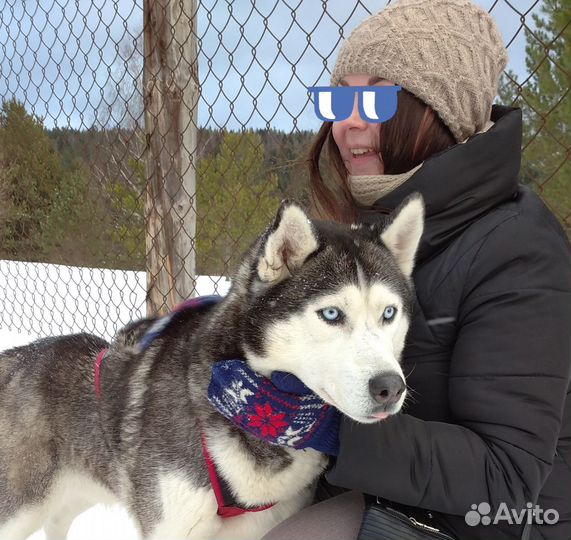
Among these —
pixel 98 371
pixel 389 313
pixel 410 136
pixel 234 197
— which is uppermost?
pixel 410 136

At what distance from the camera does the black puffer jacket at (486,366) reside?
121cm

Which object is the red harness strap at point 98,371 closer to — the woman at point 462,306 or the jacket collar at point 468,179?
the woman at point 462,306

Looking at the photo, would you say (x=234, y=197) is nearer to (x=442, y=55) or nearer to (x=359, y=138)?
(x=359, y=138)

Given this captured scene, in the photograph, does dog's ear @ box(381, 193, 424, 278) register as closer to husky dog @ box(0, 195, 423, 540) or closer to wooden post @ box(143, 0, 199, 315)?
husky dog @ box(0, 195, 423, 540)

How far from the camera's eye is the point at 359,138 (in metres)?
1.59

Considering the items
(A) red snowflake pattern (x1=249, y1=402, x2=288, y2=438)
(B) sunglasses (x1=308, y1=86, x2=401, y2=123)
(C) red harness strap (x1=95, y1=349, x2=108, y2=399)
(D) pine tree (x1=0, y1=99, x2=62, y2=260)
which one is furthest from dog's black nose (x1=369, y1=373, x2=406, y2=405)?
(D) pine tree (x1=0, y1=99, x2=62, y2=260)

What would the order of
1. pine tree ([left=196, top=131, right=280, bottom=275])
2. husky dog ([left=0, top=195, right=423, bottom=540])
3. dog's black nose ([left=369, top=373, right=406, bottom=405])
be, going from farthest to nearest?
pine tree ([left=196, top=131, right=280, bottom=275])
husky dog ([left=0, top=195, right=423, bottom=540])
dog's black nose ([left=369, top=373, right=406, bottom=405])

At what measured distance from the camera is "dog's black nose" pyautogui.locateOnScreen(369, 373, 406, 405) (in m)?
1.13

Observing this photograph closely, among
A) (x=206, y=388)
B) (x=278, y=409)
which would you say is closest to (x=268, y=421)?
(x=278, y=409)

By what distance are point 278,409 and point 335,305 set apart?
0.28 meters

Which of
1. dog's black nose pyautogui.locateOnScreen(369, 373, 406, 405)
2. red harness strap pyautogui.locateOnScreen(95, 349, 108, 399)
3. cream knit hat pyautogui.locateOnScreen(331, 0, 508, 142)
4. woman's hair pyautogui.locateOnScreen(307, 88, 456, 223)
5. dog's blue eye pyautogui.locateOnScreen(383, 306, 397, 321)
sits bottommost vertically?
red harness strap pyautogui.locateOnScreen(95, 349, 108, 399)

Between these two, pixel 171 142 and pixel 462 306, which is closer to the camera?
pixel 462 306

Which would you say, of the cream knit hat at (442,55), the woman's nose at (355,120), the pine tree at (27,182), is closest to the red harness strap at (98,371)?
the woman's nose at (355,120)

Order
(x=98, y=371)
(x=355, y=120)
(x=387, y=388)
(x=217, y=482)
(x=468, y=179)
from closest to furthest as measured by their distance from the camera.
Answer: (x=387, y=388), (x=468, y=179), (x=217, y=482), (x=355, y=120), (x=98, y=371)
